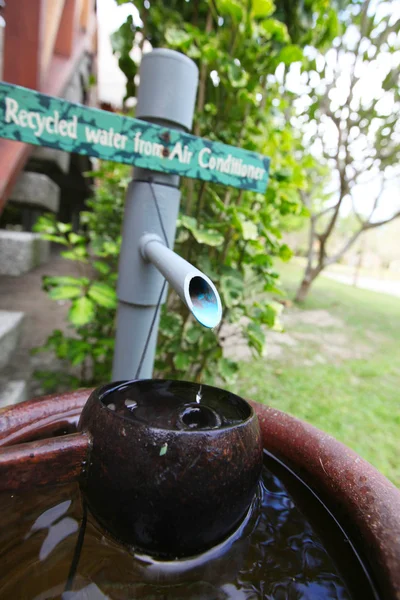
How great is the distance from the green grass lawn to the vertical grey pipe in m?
2.05

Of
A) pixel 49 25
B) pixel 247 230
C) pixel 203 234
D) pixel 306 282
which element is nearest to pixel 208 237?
pixel 203 234

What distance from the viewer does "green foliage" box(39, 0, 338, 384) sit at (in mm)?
1459

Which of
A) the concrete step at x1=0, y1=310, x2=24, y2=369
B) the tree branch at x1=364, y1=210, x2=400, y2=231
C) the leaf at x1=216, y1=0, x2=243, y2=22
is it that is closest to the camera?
the leaf at x1=216, y1=0, x2=243, y2=22

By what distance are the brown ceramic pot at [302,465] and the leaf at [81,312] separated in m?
0.71

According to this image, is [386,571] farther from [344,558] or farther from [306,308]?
[306,308]

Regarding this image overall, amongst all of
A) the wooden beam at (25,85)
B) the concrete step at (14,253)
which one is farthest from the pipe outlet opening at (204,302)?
the concrete step at (14,253)

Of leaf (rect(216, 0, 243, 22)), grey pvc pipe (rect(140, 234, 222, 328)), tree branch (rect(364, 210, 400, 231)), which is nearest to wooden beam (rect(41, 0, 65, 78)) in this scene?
leaf (rect(216, 0, 243, 22))

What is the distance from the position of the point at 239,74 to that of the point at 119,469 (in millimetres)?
1481

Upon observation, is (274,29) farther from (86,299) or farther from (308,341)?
(308,341)

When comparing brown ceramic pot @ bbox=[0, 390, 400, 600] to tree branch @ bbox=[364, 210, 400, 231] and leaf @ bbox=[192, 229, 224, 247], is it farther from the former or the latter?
tree branch @ bbox=[364, 210, 400, 231]

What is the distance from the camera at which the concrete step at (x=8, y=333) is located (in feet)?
5.40

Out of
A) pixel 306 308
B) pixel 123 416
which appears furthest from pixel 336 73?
pixel 123 416

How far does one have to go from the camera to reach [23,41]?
1.81m

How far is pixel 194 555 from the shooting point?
0.59m
